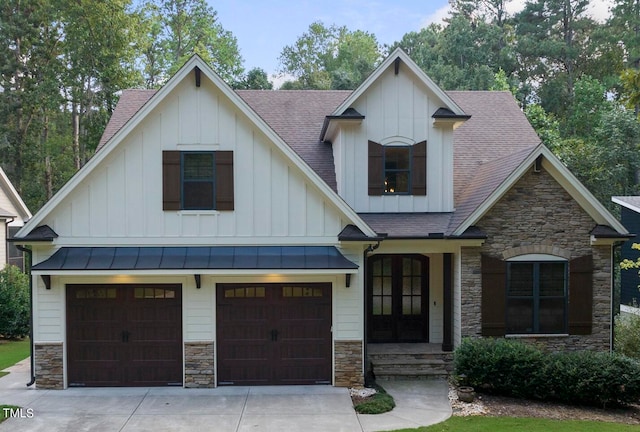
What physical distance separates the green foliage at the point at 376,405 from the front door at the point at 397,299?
287 cm

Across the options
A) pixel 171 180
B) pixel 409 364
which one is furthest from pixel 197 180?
pixel 409 364

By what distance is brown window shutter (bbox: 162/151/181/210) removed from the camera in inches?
433

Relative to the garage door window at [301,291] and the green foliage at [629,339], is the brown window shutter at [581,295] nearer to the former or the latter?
the green foliage at [629,339]

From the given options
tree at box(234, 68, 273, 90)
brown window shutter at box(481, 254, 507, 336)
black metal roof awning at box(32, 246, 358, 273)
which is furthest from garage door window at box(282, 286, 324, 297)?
tree at box(234, 68, 273, 90)

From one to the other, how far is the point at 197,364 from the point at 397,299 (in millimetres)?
5223

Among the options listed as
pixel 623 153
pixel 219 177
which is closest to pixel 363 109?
pixel 219 177

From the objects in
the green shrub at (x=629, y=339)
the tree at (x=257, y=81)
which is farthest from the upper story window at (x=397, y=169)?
the tree at (x=257, y=81)

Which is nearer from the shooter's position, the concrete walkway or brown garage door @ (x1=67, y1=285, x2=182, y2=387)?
the concrete walkway

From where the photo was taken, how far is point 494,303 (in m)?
11.7

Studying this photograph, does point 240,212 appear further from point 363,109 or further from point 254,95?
point 254,95

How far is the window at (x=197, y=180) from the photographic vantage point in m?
11.0

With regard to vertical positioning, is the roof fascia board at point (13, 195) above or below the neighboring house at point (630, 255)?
above

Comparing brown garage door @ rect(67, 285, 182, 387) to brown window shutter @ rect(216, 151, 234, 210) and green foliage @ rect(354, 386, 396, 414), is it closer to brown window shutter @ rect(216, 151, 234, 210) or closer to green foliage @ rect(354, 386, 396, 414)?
brown window shutter @ rect(216, 151, 234, 210)

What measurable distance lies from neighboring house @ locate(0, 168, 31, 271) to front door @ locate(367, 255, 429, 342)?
53.9 feet
